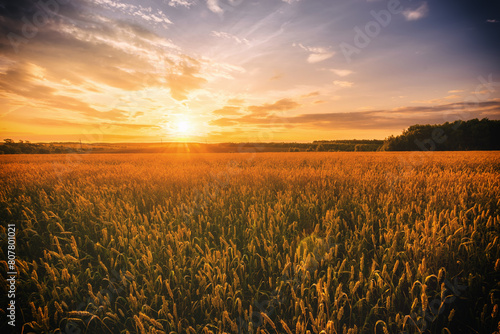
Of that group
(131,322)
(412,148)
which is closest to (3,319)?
(131,322)

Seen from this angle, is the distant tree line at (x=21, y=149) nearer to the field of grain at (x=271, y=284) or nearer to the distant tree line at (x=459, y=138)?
the field of grain at (x=271, y=284)

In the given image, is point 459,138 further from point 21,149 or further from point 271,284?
point 21,149

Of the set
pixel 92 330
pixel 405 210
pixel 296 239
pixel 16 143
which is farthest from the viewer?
pixel 16 143

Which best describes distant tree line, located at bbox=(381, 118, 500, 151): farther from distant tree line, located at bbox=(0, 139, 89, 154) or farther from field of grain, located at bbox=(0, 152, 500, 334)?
distant tree line, located at bbox=(0, 139, 89, 154)

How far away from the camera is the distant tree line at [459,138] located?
48450mm

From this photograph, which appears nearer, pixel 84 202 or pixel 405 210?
pixel 405 210

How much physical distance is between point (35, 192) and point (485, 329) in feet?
23.6

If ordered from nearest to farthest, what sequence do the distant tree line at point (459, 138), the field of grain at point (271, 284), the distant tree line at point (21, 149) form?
the field of grain at point (271, 284) < the distant tree line at point (21, 149) < the distant tree line at point (459, 138)


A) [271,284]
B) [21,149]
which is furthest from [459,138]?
[21,149]

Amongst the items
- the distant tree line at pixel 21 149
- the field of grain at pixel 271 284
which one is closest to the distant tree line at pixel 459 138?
the field of grain at pixel 271 284

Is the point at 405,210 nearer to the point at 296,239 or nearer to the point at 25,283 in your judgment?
the point at 296,239

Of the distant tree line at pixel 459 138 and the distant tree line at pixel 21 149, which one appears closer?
the distant tree line at pixel 21 149

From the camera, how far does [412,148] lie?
5075cm

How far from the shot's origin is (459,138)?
50594 millimetres
